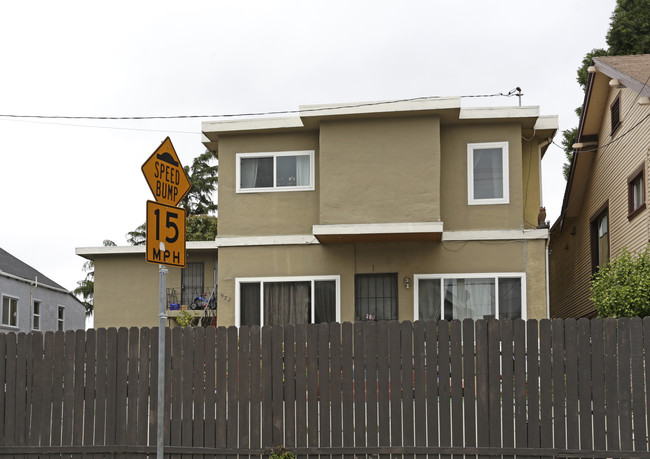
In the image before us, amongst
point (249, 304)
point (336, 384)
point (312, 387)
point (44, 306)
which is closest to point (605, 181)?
point (249, 304)

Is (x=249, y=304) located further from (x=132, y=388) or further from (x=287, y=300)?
(x=132, y=388)

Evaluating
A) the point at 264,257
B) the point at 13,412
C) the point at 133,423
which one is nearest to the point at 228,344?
the point at 133,423

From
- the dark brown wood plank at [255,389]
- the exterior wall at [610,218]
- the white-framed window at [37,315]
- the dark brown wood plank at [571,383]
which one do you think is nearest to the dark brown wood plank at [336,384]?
the dark brown wood plank at [255,389]

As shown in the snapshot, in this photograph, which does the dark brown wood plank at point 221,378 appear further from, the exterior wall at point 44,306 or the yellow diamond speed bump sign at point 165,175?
the exterior wall at point 44,306


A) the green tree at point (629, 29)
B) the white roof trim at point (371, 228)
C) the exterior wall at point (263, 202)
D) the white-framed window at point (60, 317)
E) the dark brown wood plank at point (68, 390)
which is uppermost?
the green tree at point (629, 29)

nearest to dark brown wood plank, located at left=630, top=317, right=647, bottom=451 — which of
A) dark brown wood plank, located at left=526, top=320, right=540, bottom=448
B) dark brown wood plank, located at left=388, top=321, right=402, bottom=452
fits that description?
dark brown wood plank, located at left=526, top=320, right=540, bottom=448

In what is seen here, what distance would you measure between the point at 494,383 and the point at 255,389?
275 centimetres

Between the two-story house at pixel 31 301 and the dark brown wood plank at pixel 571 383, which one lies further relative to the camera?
the two-story house at pixel 31 301

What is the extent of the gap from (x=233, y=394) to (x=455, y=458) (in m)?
2.65

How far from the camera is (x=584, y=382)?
348 inches

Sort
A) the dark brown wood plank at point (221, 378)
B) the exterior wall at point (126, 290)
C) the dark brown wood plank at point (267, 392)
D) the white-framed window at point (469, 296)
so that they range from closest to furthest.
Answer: the dark brown wood plank at point (267, 392) < the dark brown wood plank at point (221, 378) < the white-framed window at point (469, 296) < the exterior wall at point (126, 290)

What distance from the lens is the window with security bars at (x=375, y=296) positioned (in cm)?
1689

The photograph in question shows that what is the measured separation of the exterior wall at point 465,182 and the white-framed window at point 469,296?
43.1 inches

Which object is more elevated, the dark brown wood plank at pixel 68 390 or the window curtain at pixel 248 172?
the window curtain at pixel 248 172
